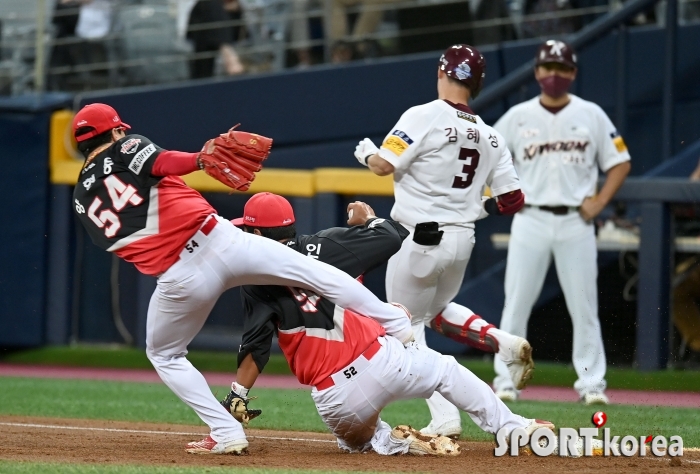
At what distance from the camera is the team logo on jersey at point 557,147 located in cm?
781

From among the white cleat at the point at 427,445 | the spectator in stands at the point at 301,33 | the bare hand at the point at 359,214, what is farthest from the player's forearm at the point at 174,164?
the spectator in stands at the point at 301,33

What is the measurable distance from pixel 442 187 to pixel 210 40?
6.28 meters

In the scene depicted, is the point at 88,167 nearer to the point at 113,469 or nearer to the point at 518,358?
the point at 113,469

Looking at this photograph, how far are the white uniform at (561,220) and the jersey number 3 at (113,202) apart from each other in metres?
3.25

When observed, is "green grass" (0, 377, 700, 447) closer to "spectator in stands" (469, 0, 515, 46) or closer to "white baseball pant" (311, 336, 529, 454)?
"white baseball pant" (311, 336, 529, 454)

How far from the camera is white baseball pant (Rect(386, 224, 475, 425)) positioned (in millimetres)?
5988

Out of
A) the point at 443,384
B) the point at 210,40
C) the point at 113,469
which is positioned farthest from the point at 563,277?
the point at 210,40

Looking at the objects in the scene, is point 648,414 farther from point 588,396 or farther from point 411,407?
point 411,407

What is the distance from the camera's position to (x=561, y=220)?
25.5 feet

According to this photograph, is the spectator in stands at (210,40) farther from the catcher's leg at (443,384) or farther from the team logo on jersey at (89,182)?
the catcher's leg at (443,384)

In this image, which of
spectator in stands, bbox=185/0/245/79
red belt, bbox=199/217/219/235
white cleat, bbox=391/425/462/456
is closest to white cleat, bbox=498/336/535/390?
white cleat, bbox=391/425/462/456

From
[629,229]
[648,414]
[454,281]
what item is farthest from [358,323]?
[629,229]

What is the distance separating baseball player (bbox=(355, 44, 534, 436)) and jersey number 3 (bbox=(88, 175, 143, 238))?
4.21ft

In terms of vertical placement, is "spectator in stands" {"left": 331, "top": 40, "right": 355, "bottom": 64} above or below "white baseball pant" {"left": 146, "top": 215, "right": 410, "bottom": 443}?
above
